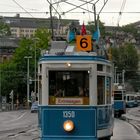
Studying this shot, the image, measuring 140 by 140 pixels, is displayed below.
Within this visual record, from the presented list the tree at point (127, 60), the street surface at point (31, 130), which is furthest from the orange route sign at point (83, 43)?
the tree at point (127, 60)

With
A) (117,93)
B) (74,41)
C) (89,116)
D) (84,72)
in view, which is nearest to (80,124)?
(89,116)

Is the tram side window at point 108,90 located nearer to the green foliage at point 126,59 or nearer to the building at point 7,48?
the green foliage at point 126,59

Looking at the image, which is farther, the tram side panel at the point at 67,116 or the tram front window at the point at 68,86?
the tram front window at the point at 68,86

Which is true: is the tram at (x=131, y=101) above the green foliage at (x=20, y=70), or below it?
below

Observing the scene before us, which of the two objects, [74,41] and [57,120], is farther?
[74,41]

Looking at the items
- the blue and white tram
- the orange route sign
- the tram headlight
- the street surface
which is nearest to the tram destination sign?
the blue and white tram

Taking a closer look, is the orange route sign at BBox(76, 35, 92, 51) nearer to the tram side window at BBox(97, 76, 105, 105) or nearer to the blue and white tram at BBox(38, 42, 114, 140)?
the blue and white tram at BBox(38, 42, 114, 140)

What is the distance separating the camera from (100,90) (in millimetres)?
16328

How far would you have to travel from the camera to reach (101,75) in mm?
16391

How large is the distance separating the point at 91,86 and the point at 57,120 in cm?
118

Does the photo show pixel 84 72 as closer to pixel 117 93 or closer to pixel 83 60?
pixel 83 60

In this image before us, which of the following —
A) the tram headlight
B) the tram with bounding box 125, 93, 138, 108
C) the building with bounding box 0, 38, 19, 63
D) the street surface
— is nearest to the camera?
the tram headlight

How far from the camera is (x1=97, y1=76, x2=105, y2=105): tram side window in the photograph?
53.1 feet

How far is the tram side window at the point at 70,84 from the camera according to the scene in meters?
15.9
